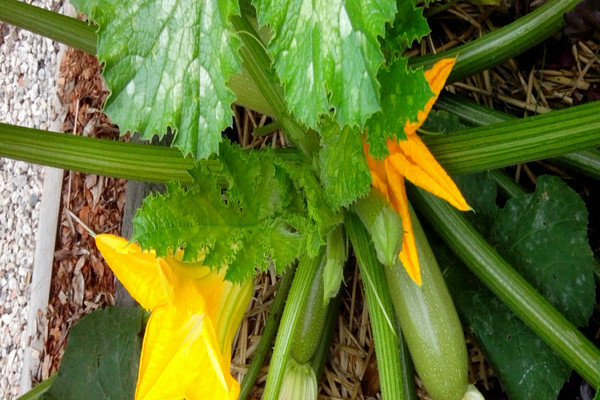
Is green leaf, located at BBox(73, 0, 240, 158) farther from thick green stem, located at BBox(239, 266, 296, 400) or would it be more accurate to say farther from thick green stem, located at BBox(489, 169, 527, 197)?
thick green stem, located at BBox(489, 169, 527, 197)

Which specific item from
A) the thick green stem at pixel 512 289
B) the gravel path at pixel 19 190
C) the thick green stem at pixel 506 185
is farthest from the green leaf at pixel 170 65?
the gravel path at pixel 19 190

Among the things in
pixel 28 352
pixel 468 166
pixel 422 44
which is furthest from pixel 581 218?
pixel 28 352

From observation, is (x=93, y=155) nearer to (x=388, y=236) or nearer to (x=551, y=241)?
(x=388, y=236)

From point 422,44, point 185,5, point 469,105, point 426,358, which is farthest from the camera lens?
point 422,44

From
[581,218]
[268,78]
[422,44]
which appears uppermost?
[422,44]

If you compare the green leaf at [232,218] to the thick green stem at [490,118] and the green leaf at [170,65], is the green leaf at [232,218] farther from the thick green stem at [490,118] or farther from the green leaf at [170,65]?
the thick green stem at [490,118]

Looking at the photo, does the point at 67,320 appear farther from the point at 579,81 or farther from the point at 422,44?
the point at 579,81
